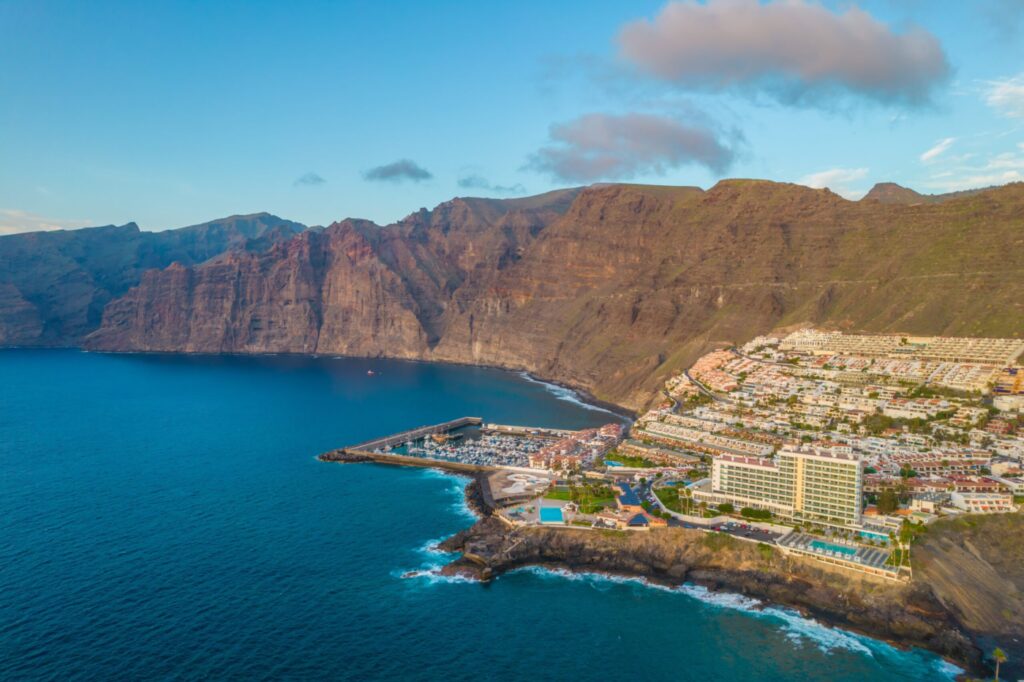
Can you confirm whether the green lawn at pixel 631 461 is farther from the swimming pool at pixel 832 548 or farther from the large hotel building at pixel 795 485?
the swimming pool at pixel 832 548

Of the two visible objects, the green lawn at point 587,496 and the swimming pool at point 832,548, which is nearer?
the swimming pool at point 832,548

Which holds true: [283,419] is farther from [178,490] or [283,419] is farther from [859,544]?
[859,544]

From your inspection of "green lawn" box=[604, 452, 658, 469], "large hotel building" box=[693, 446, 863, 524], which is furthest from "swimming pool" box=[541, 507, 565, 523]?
"green lawn" box=[604, 452, 658, 469]

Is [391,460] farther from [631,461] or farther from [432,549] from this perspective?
[432,549]

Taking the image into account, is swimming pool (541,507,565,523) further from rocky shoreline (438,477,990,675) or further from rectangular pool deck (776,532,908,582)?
rectangular pool deck (776,532,908,582)

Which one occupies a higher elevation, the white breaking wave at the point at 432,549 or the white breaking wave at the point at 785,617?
the white breaking wave at the point at 432,549

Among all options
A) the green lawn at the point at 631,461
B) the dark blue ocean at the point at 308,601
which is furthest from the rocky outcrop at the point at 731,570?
the green lawn at the point at 631,461
